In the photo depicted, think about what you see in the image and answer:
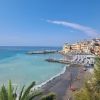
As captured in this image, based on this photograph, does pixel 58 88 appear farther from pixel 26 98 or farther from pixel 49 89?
pixel 26 98

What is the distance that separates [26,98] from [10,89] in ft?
3.98

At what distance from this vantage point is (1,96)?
10672 mm

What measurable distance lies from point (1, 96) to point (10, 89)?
24.4 inches

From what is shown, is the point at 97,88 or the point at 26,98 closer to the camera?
the point at 26,98

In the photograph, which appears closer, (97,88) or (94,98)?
(94,98)

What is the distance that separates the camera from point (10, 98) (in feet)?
34.1

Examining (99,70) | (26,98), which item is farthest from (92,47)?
(26,98)

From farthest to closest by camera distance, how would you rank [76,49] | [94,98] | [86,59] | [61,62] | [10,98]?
1. [76,49]
2. [61,62]
3. [86,59]
4. [94,98]
5. [10,98]

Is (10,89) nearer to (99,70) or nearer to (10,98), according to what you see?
(10,98)

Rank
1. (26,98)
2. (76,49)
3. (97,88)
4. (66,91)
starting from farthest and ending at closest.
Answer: (76,49)
(66,91)
(97,88)
(26,98)

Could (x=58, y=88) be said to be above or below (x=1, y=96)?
below

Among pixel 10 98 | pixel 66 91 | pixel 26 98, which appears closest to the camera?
pixel 10 98

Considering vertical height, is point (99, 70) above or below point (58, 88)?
above

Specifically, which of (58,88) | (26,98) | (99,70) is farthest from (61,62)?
(26,98)
